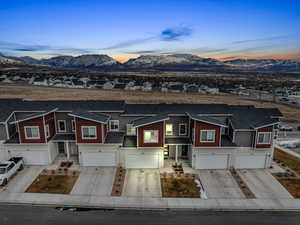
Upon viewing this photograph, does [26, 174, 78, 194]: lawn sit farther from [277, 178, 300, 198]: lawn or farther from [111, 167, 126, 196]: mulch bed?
[277, 178, 300, 198]: lawn

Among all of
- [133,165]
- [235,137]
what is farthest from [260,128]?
[133,165]

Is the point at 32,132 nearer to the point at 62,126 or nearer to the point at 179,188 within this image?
the point at 62,126

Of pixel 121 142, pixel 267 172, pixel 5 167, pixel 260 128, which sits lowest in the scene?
pixel 267 172

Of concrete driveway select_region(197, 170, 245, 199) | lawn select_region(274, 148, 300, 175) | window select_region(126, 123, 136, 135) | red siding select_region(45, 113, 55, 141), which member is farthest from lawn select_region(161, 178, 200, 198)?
red siding select_region(45, 113, 55, 141)

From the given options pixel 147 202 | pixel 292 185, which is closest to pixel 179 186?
pixel 147 202

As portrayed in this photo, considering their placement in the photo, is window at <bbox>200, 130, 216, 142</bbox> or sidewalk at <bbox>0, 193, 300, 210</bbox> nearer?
sidewalk at <bbox>0, 193, 300, 210</bbox>

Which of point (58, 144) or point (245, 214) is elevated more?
point (58, 144)

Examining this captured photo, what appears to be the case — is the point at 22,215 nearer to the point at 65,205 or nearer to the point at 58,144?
the point at 65,205
